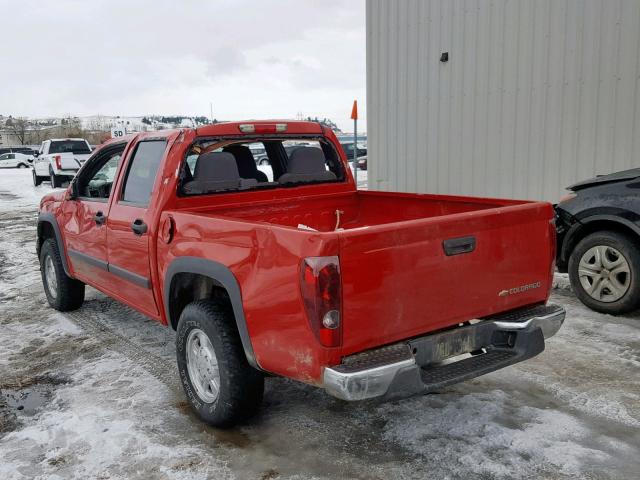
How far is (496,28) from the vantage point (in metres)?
8.56

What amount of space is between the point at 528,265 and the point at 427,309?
81cm

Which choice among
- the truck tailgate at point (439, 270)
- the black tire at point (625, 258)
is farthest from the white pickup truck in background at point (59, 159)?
the truck tailgate at point (439, 270)

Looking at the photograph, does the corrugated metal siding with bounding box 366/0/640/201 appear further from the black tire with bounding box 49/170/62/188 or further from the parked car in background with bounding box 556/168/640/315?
the black tire with bounding box 49/170/62/188

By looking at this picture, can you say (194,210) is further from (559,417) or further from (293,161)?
(559,417)

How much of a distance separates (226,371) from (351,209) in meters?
2.15

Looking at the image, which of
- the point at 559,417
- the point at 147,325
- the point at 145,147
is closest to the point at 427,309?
the point at 559,417

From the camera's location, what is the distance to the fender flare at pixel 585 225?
Result: 519cm

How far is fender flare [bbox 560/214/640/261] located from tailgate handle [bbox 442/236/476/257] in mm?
2790

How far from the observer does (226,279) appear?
321 cm

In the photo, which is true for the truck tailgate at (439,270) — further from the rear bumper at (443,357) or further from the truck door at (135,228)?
the truck door at (135,228)

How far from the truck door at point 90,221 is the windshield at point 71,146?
1878 centimetres

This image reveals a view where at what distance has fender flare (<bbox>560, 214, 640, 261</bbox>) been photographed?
17.0 feet

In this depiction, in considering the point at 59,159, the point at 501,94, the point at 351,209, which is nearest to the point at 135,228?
the point at 351,209

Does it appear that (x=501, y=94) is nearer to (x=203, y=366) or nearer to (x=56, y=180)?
(x=203, y=366)
